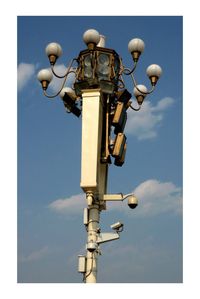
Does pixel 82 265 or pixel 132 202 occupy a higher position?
pixel 132 202

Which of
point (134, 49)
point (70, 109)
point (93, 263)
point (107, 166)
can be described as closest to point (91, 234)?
point (93, 263)

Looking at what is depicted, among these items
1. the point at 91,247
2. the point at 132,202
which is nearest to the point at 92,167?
the point at 132,202

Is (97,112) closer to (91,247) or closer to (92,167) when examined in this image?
(92,167)

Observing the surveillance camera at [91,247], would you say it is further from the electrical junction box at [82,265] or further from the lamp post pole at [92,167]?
the electrical junction box at [82,265]

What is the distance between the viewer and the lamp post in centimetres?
888

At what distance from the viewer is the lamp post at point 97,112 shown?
29.1 feet

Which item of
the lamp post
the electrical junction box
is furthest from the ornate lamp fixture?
the electrical junction box

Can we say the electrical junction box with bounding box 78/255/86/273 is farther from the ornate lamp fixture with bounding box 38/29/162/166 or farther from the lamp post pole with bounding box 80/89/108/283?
the ornate lamp fixture with bounding box 38/29/162/166

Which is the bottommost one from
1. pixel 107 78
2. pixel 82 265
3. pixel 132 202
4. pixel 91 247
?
pixel 82 265

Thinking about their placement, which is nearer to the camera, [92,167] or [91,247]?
[91,247]

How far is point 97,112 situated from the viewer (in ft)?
30.0

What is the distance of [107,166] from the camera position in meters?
9.60

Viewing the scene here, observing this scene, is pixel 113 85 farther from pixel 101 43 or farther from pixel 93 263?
pixel 93 263

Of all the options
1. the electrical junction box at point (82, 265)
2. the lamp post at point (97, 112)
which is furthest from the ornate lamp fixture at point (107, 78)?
the electrical junction box at point (82, 265)
